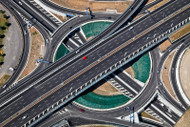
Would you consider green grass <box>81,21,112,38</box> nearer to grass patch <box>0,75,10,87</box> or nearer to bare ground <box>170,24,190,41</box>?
bare ground <box>170,24,190,41</box>

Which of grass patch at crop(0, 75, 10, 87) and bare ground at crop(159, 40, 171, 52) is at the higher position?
grass patch at crop(0, 75, 10, 87)

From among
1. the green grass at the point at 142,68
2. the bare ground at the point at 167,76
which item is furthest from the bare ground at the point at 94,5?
the bare ground at the point at 167,76

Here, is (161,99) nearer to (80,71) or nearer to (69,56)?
(80,71)

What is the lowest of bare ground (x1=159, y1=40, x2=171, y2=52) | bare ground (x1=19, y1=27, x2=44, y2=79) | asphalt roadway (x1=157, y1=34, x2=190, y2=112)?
asphalt roadway (x1=157, y1=34, x2=190, y2=112)

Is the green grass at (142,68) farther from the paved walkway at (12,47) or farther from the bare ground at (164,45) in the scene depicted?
the paved walkway at (12,47)

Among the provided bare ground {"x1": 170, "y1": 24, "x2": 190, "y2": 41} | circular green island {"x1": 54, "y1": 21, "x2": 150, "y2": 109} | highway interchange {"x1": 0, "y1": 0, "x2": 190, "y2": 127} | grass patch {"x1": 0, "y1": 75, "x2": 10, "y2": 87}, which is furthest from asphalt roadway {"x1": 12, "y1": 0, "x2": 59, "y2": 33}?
bare ground {"x1": 170, "y1": 24, "x2": 190, "y2": 41}

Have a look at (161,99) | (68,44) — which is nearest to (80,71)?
(68,44)

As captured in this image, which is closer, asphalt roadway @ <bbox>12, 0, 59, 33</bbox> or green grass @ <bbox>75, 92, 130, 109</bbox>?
green grass @ <bbox>75, 92, 130, 109</bbox>
